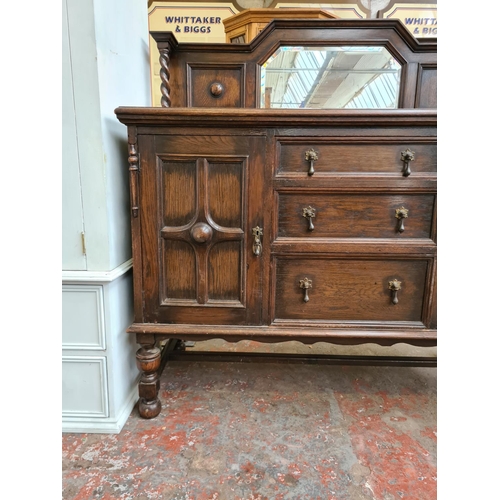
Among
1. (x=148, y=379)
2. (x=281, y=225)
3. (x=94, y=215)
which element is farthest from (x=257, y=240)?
(x=148, y=379)

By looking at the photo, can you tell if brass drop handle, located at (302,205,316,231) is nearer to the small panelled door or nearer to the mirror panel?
the small panelled door

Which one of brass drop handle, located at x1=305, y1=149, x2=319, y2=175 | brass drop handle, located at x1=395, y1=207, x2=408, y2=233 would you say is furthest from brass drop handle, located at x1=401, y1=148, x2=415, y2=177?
brass drop handle, located at x1=305, y1=149, x2=319, y2=175

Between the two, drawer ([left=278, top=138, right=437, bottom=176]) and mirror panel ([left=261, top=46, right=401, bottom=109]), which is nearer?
drawer ([left=278, top=138, right=437, bottom=176])

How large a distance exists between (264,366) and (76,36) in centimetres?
164

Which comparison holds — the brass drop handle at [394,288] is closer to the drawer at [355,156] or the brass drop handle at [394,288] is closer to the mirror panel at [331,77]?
the drawer at [355,156]

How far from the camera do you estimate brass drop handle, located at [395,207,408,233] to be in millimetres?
1155

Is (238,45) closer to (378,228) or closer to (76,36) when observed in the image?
(76,36)

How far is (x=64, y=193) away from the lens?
1129mm

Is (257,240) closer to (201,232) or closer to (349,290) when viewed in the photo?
(201,232)

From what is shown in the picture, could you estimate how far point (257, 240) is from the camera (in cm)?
117

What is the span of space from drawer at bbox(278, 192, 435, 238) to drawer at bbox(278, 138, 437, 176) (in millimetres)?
95

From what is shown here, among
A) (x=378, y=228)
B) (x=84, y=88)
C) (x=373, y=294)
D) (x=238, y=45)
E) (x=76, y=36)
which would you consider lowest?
(x=373, y=294)

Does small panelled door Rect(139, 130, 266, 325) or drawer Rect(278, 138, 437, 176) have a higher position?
drawer Rect(278, 138, 437, 176)

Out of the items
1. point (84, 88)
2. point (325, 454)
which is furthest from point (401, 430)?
point (84, 88)
